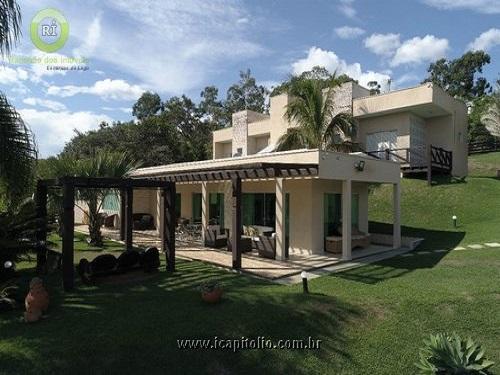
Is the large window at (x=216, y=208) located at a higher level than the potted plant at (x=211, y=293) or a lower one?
higher

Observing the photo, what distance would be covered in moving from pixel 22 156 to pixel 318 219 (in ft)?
30.7

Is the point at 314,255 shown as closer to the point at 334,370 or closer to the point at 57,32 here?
the point at 334,370

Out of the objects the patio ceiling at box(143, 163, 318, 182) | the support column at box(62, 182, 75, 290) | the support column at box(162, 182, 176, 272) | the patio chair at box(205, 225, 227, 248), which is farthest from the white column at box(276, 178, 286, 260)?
the support column at box(62, 182, 75, 290)

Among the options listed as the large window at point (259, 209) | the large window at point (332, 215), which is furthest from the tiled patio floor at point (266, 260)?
the large window at point (259, 209)

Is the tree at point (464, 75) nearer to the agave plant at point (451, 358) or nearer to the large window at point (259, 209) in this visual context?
the large window at point (259, 209)

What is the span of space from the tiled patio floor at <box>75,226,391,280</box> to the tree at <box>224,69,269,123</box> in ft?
113

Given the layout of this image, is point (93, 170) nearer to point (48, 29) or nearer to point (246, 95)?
point (48, 29)

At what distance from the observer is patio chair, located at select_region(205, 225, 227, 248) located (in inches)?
599

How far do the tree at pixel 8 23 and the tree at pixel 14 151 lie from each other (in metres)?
1.30

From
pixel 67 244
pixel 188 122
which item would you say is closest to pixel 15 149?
pixel 67 244

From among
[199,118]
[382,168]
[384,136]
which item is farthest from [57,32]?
[199,118]

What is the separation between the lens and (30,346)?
6.02 meters

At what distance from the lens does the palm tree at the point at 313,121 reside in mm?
20812

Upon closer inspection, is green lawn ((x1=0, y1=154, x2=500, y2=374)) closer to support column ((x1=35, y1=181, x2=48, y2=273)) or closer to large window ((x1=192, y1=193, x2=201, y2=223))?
support column ((x1=35, y1=181, x2=48, y2=273))
